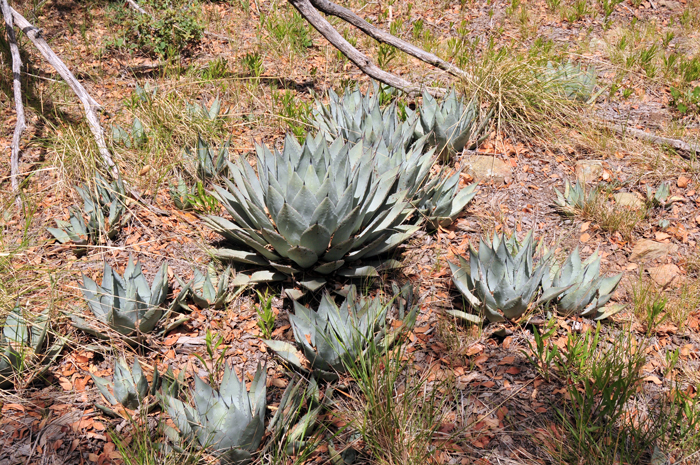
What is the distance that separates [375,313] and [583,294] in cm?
122

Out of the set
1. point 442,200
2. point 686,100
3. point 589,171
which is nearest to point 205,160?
point 442,200

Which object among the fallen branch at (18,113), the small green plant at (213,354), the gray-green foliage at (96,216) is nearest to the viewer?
the small green plant at (213,354)

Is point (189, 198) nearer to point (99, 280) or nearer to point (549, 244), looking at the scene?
point (99, 280)

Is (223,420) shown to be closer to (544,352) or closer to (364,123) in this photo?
(544,352)

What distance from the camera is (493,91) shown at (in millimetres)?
4426

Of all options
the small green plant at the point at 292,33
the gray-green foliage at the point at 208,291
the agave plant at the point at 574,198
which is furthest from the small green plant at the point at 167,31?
the agave plant at the point at 574,198

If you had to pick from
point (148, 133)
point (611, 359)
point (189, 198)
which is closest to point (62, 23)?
point (148, 133)

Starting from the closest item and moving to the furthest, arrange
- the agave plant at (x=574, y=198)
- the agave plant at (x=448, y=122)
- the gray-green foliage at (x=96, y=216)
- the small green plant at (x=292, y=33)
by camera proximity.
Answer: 1. the gray-green foliage at (x=96, y=216)
2. the agave plant at (x=574, y=198)
3. the agave plant at (x=448, y=122)
4. the small green plant at (x=292, y=33)

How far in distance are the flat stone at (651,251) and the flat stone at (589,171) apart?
2.66 feet

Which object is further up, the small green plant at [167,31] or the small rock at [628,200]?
the small green plant at [167,31]

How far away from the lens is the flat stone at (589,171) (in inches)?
159

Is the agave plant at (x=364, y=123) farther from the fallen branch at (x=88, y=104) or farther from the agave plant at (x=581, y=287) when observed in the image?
the fallen branch at (x=88, y=104)

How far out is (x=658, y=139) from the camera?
429 cm

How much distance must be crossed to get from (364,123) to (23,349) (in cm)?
260
